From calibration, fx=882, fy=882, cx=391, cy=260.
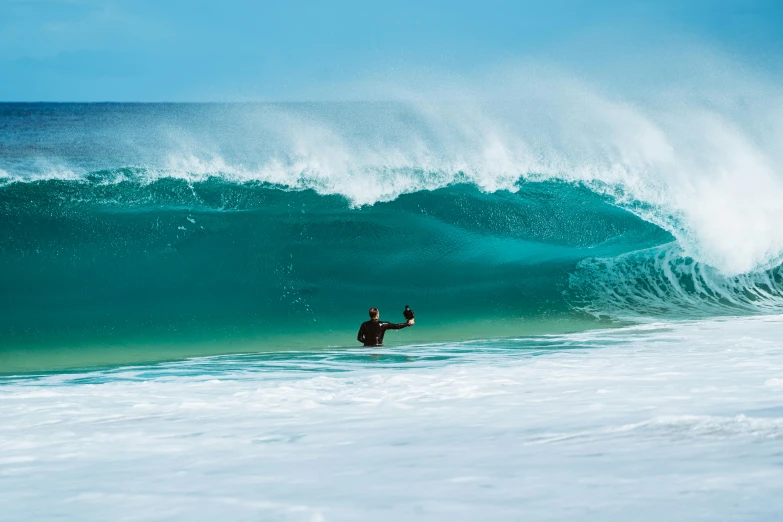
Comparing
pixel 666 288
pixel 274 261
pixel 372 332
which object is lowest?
pixel 372 332

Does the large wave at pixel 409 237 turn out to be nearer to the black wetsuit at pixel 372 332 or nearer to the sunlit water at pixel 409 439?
the black wetsuit at pixel 372 332

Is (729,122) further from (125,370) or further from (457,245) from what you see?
(125,370)

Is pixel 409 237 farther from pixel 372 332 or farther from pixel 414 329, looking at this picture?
pixel 372 332

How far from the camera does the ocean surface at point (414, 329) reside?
3809 mm

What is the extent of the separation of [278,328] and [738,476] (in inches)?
258

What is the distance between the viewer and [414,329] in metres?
9.66

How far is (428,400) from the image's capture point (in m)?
5.66

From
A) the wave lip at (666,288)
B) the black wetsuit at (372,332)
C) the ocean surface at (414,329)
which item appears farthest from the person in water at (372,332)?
the wave lip at (666,288)

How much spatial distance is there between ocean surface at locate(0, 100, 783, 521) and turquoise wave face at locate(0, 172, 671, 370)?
0.04 m

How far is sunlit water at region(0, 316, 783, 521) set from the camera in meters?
3.53

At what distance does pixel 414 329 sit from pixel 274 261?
7.94ft

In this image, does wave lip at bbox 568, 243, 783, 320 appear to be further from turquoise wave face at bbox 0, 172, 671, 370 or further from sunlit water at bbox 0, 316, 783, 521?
sunlit water at bbox 0, 316, 783, 521

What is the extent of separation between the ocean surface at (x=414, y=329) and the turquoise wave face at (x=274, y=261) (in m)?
0.04

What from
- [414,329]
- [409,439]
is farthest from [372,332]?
[409,439]
